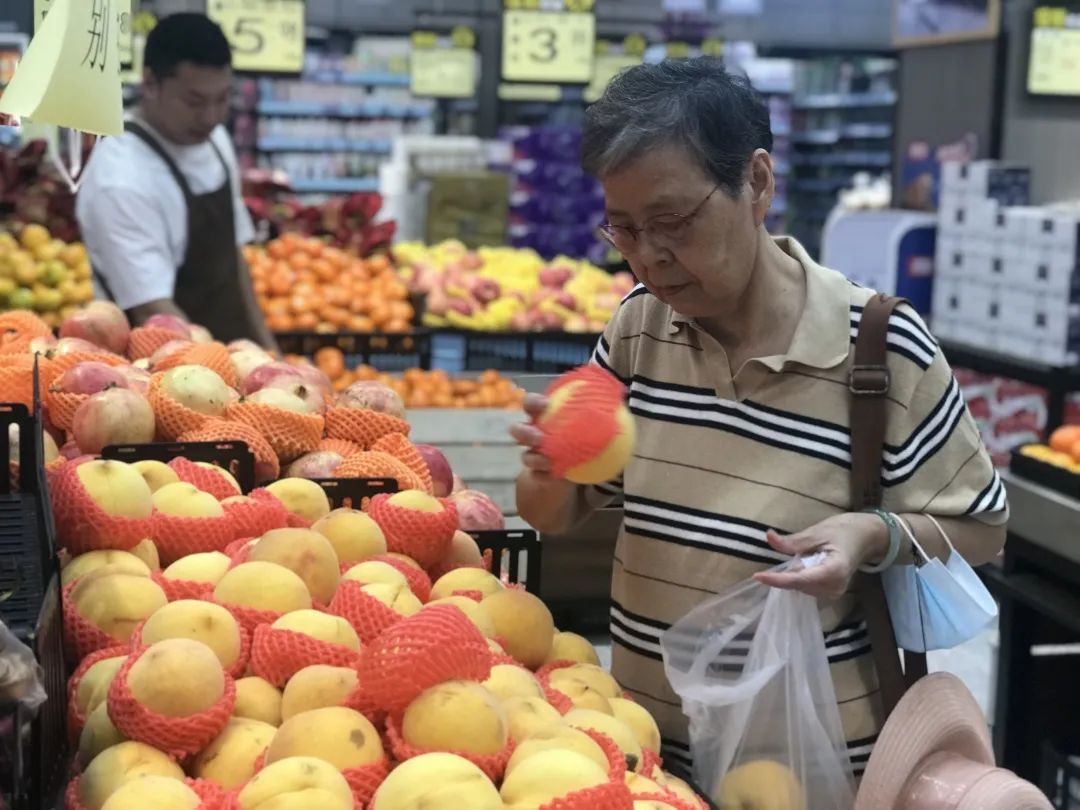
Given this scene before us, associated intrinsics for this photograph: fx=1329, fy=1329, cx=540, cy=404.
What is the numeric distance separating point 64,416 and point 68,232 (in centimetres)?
369

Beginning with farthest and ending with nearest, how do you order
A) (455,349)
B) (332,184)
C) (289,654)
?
1. (332,184)
2. (455,349)
3. (289,654)

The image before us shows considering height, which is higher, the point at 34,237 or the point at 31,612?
the point at 34,237

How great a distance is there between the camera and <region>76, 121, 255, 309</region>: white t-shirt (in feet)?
12.0

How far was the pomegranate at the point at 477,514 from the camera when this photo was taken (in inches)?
84.2

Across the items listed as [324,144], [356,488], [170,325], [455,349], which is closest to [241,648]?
[356,488]

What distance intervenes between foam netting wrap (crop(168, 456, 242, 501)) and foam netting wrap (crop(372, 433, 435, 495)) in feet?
1.20

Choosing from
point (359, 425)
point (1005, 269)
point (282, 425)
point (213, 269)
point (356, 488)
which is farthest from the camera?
point (1005, 269)

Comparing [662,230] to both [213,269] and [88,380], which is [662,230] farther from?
[213,269]

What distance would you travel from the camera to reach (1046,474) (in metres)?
3.63

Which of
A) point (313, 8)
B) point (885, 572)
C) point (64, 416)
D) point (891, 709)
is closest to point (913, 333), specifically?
Answer: point (885, 572)

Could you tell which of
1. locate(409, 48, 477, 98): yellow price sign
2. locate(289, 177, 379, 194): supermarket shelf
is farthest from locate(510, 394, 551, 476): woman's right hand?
locate(289, 177, 379, 194): supermarket shelf

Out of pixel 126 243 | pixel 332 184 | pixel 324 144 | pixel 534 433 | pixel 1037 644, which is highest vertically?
pixel 324 144

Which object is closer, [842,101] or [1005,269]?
[1005,269]

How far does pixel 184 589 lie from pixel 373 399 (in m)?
0.89
